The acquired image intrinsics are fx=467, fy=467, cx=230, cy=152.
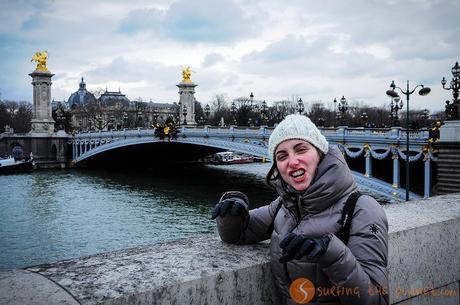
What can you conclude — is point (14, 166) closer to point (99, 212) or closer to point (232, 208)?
point (99, 212)

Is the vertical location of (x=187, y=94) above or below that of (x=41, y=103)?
above

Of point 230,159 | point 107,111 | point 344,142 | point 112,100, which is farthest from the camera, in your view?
point 112,100

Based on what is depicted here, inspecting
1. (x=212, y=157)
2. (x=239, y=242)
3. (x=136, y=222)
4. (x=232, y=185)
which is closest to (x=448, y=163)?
(x=136, y=222)

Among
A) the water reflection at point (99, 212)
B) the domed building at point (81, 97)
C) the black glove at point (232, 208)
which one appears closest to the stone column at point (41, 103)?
the water reflection at point (99, 212)

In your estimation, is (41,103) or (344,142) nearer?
(344,142)

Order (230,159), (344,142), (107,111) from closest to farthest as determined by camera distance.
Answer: (344,142) < (230,159) < (107,111)

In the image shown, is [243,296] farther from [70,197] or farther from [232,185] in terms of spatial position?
[232,185]

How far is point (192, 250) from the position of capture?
1823mm

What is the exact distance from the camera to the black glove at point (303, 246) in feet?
4.41

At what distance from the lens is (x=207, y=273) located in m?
1.56

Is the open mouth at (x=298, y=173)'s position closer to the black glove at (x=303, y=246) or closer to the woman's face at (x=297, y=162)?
the woman's face at (x=297, y=162)

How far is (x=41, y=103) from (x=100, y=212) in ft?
104

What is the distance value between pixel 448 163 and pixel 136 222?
9.81 metres

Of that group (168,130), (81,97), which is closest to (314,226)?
(168,130)
